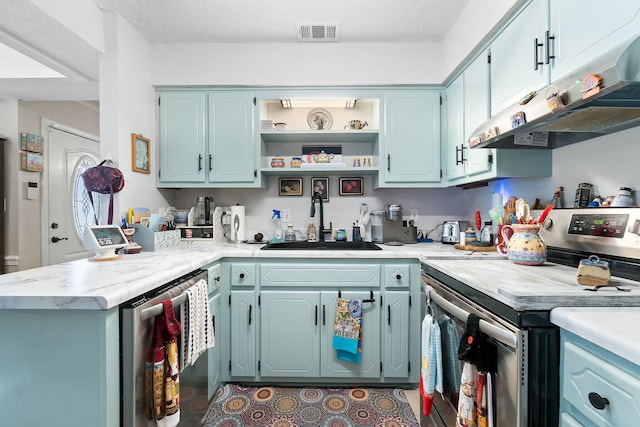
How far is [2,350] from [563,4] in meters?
2.39

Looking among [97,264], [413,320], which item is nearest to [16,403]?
[97,264]

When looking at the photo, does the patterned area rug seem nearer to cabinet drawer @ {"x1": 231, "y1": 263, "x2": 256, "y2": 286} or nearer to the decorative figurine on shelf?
cabinet drawer @ {"x1": 231, "y1": 263, "x2": 256, "y2": 286}

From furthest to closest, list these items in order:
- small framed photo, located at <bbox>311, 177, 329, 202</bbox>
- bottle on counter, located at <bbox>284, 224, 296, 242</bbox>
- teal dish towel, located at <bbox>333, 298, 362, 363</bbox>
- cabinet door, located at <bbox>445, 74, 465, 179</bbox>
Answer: small framed photo, located at <bbox>311, 177, 329, 202</bbox> → bottle on counter, located at <bbox>284, 224, 296, 242</bbox> → cabinet door, located at <bbox>445, 74, 465, 179</bbox> → teal dish towel, located at <bbox>333, 298, 362, 363</bbox>

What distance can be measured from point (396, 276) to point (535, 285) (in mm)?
1027

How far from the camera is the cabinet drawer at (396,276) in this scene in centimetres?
200

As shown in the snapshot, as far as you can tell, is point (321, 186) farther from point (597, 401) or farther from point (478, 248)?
point (597, 401)

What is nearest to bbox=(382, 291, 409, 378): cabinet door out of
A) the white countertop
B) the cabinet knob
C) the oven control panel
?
the oven control panel

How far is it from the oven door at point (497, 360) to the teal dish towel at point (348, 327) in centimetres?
64

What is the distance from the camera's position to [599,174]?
1.40m

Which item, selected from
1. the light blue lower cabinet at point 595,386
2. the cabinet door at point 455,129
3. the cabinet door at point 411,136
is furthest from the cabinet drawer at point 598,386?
the cabinet door at point 411,136

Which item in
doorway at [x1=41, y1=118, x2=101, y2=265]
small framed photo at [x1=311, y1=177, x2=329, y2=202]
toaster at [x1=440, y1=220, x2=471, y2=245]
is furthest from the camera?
doorway at [x1=41, y1=118, x2=101, y2=265]

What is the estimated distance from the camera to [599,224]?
1.24 meters

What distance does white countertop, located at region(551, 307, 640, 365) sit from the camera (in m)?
0.63

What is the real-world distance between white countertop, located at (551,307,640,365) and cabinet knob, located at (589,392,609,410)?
0.39 ft
